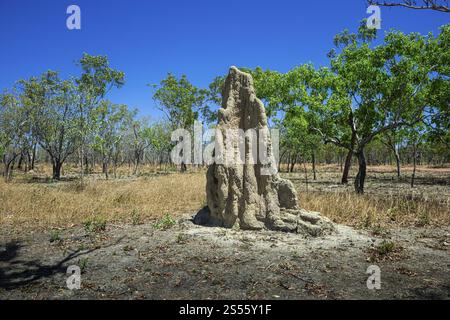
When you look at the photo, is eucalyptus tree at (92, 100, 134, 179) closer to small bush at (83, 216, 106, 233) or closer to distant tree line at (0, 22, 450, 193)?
distant tree line at (0, 22, 450, 193)

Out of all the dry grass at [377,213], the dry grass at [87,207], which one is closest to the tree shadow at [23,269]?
the dry grass at [87,207]

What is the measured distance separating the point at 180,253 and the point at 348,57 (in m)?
17.4

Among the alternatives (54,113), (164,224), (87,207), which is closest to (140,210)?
(87,207)

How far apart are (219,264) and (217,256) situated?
448mm

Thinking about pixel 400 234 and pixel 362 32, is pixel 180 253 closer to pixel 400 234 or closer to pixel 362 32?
pixel 400 234

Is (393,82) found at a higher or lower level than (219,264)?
higher

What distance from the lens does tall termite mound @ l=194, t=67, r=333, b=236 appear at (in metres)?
8.40

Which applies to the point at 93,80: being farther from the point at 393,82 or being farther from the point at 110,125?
the point at 393,82

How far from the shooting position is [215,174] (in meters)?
8.92

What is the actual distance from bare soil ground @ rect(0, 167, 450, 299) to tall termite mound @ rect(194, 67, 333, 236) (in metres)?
0.38

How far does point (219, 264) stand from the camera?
20.3 ft

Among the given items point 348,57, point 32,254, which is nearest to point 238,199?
point 32,254
